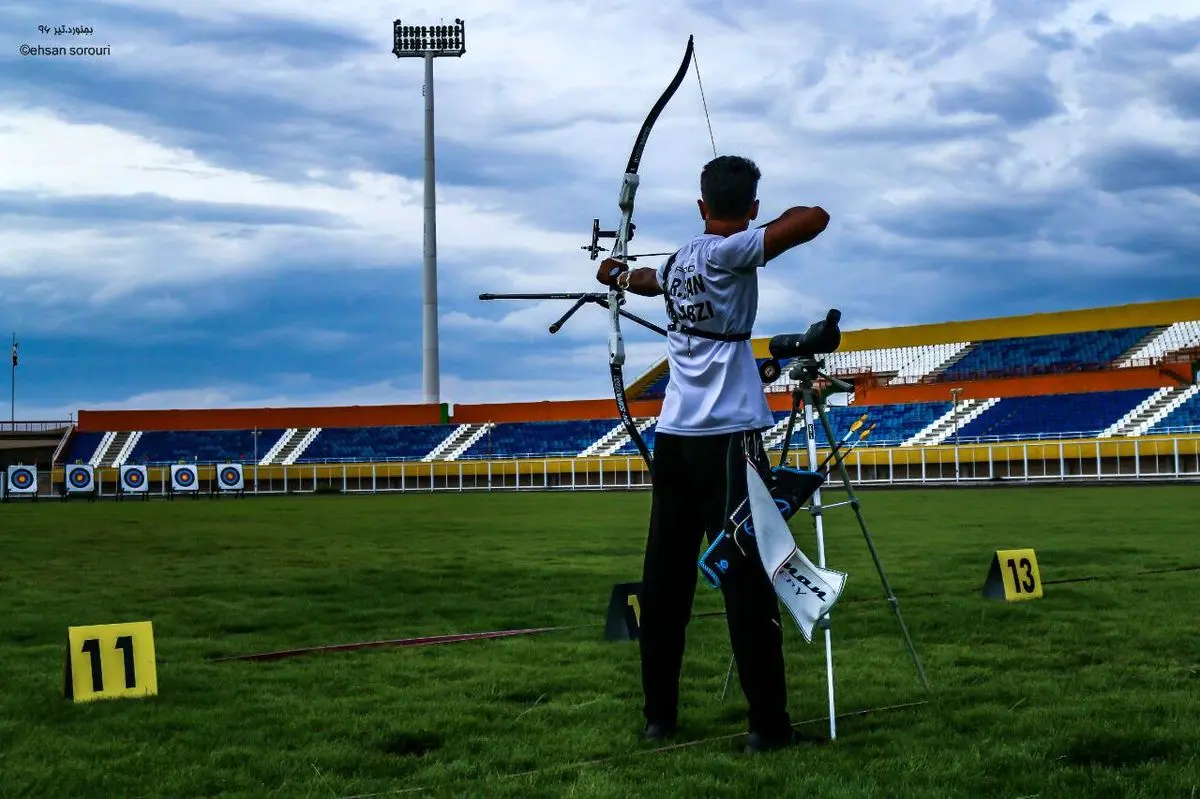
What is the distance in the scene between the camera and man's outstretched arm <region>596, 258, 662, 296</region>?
558cm

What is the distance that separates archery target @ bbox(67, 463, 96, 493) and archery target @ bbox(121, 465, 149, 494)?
160cm

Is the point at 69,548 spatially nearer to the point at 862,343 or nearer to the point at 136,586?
the point at 136,586

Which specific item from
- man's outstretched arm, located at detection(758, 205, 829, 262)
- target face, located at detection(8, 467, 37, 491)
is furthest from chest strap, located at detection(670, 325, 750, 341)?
target face, located at detection(8, 467, 37, 491)

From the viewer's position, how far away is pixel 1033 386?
58531mm

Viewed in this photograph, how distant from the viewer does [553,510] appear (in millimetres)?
32281

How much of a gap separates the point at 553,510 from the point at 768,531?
2760 centimetres

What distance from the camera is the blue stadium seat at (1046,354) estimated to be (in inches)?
2440

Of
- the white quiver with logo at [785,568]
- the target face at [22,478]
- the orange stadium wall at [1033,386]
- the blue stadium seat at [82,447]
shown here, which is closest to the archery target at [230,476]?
the target face at [22,478]

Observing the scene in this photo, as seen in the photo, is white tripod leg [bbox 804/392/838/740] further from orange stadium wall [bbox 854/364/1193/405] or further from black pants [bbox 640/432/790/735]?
orange stadium wall [bbox 854/364/1193/405]

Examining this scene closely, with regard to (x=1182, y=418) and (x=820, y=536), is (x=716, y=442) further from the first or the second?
(x=1182, y=418)

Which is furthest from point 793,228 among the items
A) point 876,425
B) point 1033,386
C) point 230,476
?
point 230,476

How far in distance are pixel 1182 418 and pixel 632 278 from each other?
51.0 meters

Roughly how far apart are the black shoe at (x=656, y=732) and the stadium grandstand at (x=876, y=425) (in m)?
41.4

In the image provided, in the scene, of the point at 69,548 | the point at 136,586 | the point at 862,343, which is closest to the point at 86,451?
the point at 862,343
